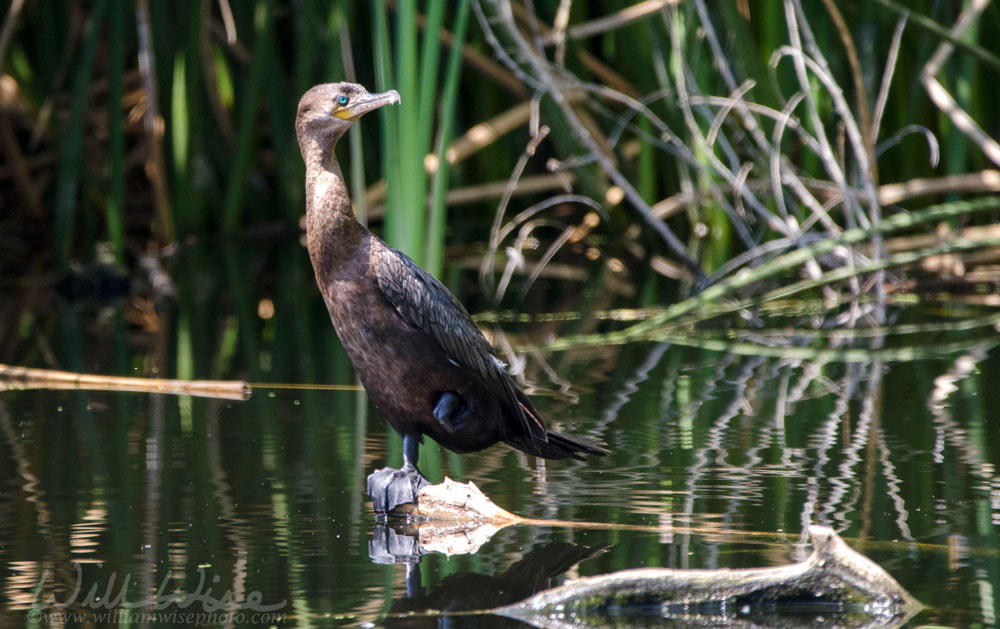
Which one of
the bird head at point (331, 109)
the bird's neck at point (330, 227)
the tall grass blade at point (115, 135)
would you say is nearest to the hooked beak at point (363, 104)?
the bird head at point (331, 109)

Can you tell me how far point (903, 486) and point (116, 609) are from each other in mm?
1419

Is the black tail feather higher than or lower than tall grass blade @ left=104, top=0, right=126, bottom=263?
lower

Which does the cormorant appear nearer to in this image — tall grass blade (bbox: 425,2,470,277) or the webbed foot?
the webbed foot

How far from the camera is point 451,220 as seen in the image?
729 centimetres

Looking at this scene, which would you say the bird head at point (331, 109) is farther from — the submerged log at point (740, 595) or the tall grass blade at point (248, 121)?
the tall grass blade at point (248, 121)

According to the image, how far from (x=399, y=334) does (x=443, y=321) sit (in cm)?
9

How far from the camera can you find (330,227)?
8.17 feet

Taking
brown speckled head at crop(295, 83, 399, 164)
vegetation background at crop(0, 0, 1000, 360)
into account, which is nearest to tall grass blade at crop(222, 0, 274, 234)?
vegetation background at crop(0, 0, 1000, 360)

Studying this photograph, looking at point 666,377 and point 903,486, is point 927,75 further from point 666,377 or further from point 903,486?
point 903,486

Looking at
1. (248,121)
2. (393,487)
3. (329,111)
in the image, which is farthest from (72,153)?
(393,487)

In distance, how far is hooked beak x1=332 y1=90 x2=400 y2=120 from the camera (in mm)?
2518

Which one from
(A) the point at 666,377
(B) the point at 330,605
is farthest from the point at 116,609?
(A) the point at 666,377

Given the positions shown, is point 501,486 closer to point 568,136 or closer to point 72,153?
point 568,136

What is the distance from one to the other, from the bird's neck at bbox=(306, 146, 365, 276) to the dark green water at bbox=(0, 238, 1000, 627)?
441 mm
